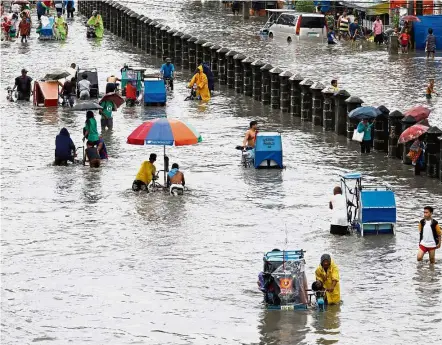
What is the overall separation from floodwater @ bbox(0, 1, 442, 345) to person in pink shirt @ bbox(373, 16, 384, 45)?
17.8 m

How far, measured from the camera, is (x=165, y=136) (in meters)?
30.4

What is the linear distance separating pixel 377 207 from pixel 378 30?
1358 inches

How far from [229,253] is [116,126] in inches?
579

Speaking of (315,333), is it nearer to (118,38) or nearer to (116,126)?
(116,126)

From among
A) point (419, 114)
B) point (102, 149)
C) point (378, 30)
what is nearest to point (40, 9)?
point (378, 30)

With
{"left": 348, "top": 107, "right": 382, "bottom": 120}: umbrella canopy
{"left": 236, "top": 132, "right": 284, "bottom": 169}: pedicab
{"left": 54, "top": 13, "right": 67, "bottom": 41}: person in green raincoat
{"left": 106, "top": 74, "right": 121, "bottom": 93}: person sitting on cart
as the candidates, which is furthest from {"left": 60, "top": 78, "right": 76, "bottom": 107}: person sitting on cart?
{"left": 54, "top": 13, "right": 67, "bottom": 41}: person in green raincoat

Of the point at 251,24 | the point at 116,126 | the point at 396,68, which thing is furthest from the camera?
the point at 251,24

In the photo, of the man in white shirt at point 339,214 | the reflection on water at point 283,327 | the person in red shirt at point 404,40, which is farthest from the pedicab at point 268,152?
the person in red shirt at point 404,40

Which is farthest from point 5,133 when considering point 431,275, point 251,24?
point 251,24

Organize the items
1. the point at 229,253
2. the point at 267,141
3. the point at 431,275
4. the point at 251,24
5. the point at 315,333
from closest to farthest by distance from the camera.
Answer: the point at 315,333, the point at 431,275, the point at 229,253, the point at 267,141, the point at 251,24

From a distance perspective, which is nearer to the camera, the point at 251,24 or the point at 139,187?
the point at 139,187

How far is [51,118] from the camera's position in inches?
1620

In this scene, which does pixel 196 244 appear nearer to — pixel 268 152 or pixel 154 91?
pixel 268 152

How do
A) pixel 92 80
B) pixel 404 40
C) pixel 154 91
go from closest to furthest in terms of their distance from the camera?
pixel 154 91 < pixel 92 80 < pixel 404 40
